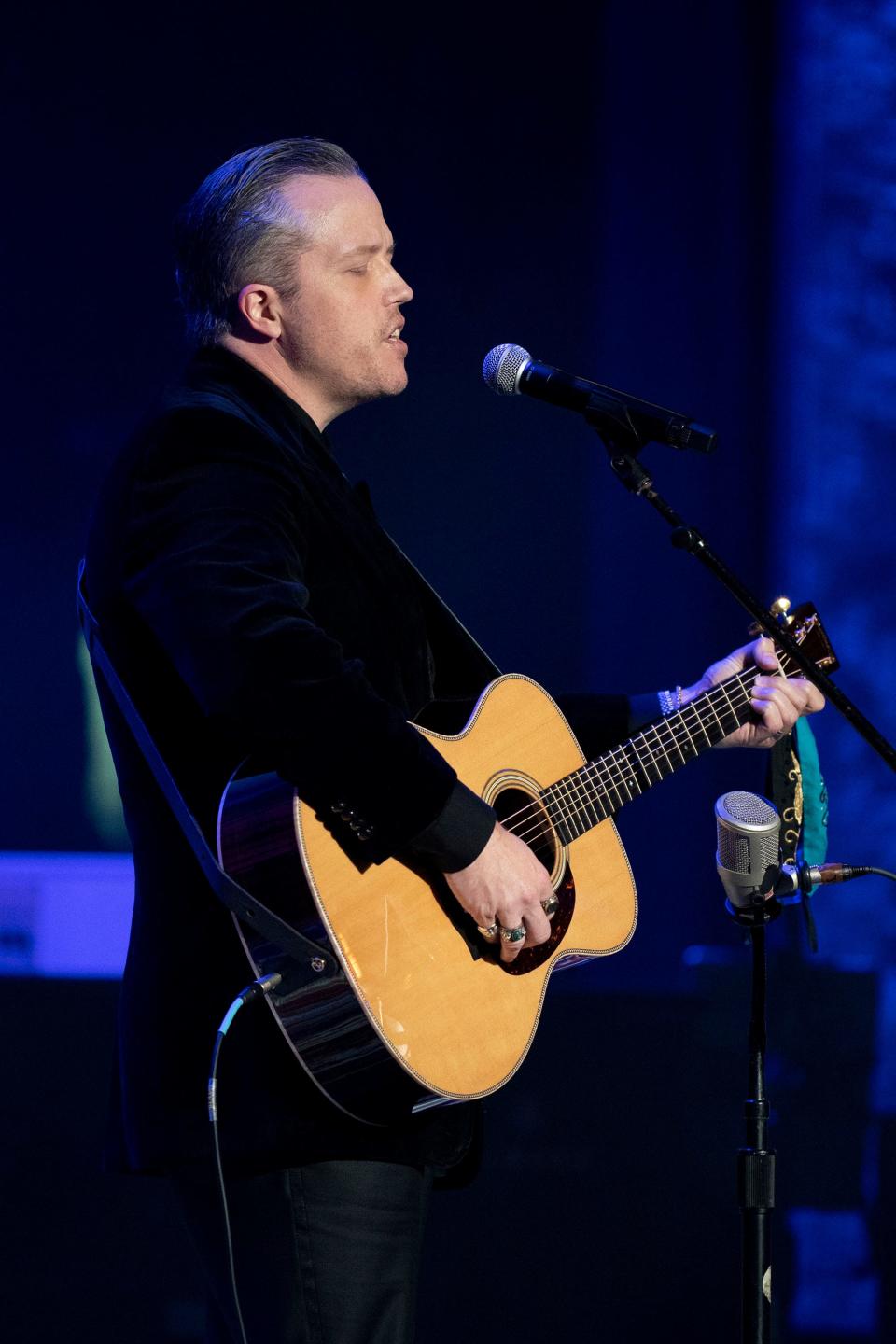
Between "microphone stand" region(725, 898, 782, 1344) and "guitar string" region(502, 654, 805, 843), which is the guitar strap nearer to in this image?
"guitar string" region(502, 654, 805, 843)

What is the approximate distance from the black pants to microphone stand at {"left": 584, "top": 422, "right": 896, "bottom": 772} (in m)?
0.81

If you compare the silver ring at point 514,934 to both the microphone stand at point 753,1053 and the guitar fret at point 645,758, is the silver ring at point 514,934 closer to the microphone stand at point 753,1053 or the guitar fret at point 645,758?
the guitar fret at point 645,758

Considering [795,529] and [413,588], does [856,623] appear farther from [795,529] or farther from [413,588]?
[413,588]

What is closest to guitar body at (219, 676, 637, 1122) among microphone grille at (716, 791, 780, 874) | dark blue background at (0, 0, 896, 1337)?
microphone grille at (716, 791, 780, 874)

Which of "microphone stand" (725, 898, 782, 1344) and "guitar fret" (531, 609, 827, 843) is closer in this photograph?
"microphone stand" (725, 898, 782, 1344)

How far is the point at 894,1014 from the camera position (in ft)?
11.1

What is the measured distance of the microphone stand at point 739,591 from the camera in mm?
1854

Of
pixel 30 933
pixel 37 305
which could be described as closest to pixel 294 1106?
pixel 30 933

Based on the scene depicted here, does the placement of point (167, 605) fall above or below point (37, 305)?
below

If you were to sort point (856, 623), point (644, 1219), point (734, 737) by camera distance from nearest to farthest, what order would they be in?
1. point (734, 737)
2. point (644, 1219)
3. point (856, 623)

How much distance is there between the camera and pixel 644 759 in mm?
2219

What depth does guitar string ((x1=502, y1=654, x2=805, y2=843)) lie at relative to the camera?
6.84ft

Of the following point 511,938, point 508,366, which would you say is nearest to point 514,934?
point 511,938

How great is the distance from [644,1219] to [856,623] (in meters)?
1.50
